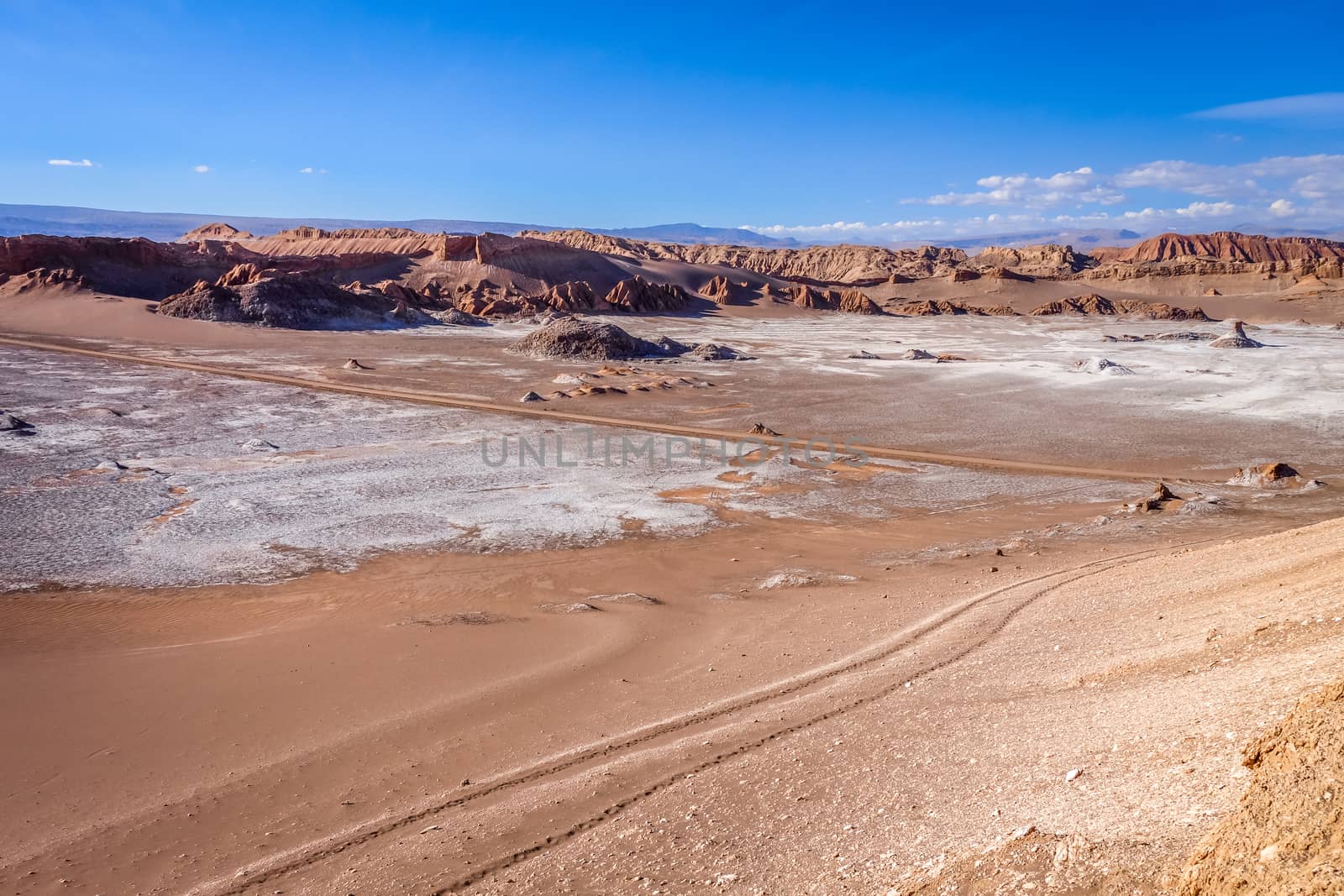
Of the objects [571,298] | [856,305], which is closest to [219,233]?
[571,298]

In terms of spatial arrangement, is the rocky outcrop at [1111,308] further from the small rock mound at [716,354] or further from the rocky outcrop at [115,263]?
the rocky outcrop at [115,263]

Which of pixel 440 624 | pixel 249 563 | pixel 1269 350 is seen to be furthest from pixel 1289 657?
pixel 1269 350

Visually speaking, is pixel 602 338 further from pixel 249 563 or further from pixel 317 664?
pixel 317 664

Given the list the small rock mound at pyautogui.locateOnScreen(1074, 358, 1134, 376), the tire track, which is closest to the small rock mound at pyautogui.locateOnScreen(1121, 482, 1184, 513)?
the tire track

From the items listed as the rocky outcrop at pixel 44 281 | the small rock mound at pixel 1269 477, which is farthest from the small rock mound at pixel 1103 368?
the rocky outcrop at pixel 44 281

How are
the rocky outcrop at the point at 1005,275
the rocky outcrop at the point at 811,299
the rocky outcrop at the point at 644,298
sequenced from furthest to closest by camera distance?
1. the rocky outcrop at the point at 1005,275
2. the rocky outcrop at the point at 811,299
3. the rocky outcrop at the point at 644,298

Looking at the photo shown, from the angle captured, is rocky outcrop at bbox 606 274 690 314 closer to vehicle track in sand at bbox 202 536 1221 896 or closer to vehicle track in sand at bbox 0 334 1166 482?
vehicle track in sand at bbox 0 334 1166 482

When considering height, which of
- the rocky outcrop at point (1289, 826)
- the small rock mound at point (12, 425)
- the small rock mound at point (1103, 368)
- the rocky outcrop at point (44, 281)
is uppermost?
the rocky outcrop at point (44, 281)
